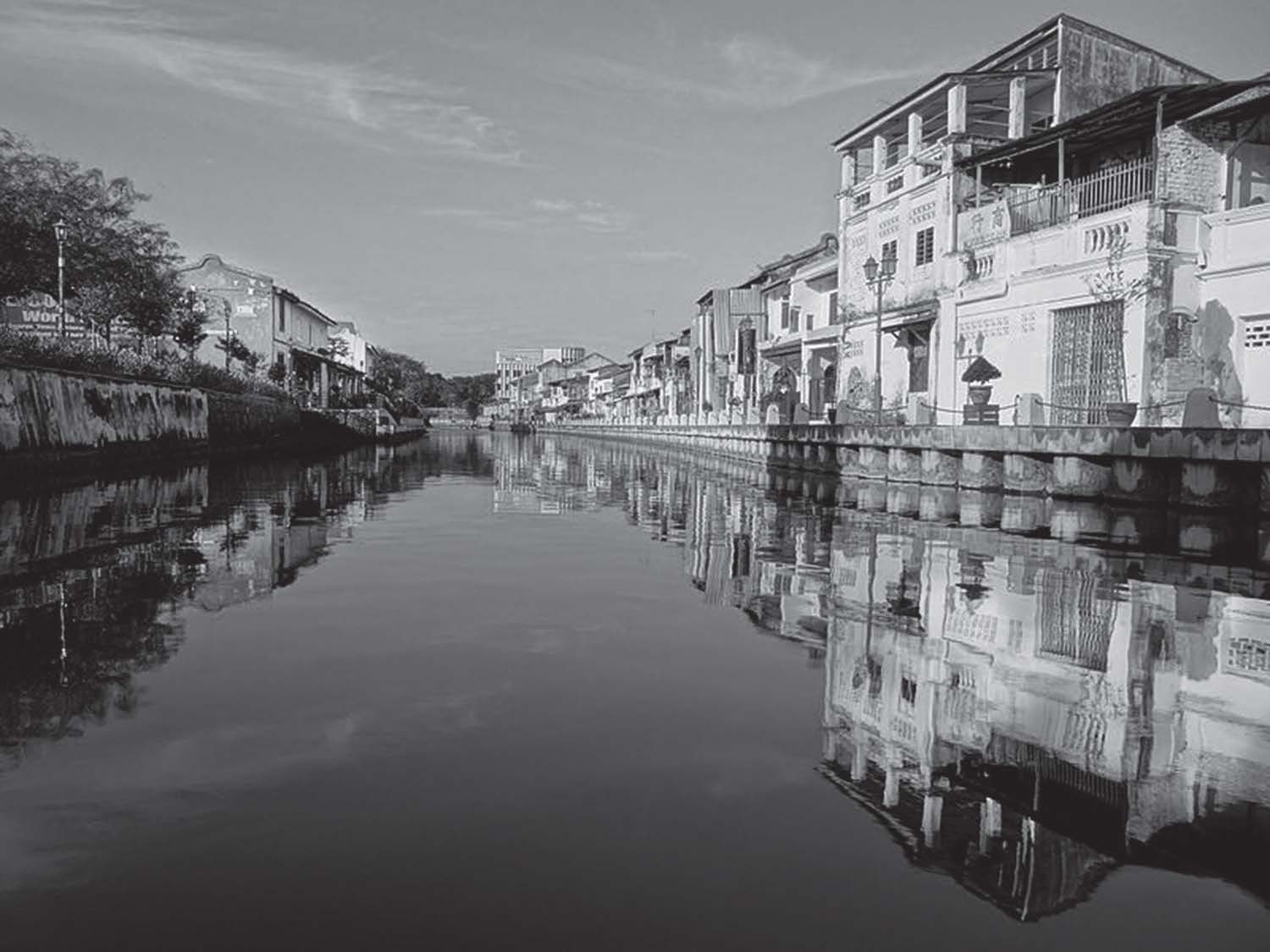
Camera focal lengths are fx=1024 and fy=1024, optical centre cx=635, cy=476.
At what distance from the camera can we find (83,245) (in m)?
36.9

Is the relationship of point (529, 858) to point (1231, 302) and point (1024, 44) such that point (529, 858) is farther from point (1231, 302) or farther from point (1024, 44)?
point (1024, 44)

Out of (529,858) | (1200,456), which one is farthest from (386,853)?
(1200,456)

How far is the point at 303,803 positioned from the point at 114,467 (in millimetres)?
21563

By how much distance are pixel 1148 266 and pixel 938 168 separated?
408 inches

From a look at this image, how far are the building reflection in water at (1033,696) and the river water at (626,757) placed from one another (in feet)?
0.07

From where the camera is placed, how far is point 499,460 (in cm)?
3797

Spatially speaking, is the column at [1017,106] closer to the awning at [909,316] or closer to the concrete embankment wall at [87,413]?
the awning at [909,316]

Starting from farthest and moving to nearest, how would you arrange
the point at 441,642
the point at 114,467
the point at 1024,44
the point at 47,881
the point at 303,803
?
the point at 1024,44 < the point at 114,467 < the point at 441,642 < the point at 303,803 < the point at 47,881

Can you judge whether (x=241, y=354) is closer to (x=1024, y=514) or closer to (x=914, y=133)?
(x=914, y=133)

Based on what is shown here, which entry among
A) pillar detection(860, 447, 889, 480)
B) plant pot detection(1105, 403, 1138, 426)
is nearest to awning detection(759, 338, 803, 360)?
pillar detection(860, 447, 889, 480)

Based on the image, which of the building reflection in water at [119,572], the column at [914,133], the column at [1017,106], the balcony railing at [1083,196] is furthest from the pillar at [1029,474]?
the column at [914,133]

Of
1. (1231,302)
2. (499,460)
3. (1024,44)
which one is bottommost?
(499,460)

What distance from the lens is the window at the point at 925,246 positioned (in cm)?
2950

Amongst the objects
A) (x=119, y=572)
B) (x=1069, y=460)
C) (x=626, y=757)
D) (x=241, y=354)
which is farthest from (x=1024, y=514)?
(x=241, y=354)
